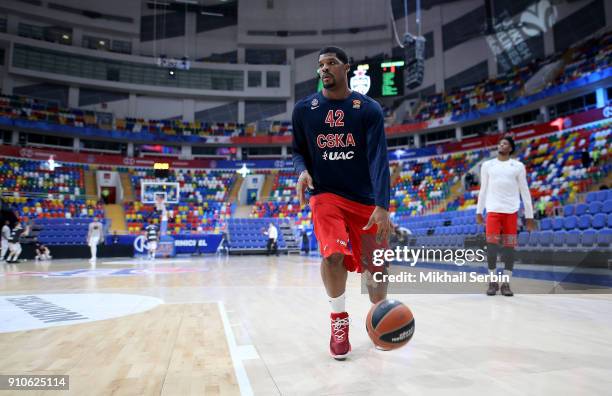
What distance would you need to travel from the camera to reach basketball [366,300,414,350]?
7.07 ft

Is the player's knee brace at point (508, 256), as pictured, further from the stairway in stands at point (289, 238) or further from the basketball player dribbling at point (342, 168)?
the stairway in stands at point (289, 238)

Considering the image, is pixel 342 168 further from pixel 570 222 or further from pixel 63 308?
pixel 570 222

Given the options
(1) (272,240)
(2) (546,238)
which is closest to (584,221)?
(2) (546,238)

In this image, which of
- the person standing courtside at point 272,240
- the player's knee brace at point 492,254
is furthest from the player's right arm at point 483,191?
the person standing courtside at point 272,240

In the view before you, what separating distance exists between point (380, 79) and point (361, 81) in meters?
1.03

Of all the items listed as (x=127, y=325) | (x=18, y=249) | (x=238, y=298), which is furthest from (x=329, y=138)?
(x=18, y=249)

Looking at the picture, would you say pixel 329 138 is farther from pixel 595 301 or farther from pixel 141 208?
pixel 141 208

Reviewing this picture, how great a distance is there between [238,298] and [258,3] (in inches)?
1526

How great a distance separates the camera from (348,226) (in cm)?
267

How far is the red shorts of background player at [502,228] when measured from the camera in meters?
4.98

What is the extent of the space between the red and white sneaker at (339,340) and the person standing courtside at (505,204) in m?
3.27

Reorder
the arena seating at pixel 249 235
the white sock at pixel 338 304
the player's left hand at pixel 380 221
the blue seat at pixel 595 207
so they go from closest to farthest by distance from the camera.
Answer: the player's left hand at pixel 380 221 → the white sock at pixel 338 304 → the blue seat at pixel 595 207 → the arena seating at pixel 249 235

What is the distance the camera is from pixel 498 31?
30594 mm

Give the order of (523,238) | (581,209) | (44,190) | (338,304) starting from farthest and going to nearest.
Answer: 1. (44,190)
2. (523,238)
3. (581,209)
4. (338,304)
